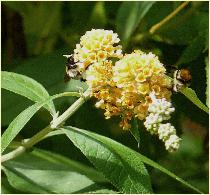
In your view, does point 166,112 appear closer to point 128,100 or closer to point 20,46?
point 128,100

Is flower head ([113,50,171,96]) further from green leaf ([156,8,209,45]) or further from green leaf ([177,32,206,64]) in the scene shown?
green leaf ([156,8,209,45])

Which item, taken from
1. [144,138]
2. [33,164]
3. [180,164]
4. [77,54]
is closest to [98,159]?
[77,54]

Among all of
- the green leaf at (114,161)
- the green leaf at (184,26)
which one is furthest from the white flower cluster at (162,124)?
the green leaf at (184,26)

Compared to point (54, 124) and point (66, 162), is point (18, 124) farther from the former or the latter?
point (66, 162)

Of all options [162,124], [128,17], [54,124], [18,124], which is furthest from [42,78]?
[162,124]

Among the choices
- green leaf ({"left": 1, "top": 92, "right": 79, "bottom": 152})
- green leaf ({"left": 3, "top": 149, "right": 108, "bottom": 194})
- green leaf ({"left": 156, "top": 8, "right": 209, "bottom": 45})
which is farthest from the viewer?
green leaf ({"left": 156, "top": 8, "right": 209, "bottom": 45})

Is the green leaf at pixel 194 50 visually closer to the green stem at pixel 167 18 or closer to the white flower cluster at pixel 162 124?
the green stem at pixel 167 18

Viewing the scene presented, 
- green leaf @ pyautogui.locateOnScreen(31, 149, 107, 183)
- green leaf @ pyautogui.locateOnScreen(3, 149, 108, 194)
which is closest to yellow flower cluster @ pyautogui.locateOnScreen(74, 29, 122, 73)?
green leaf @ pyautogui.locateOnScreen(3, 149, 108, 194)
